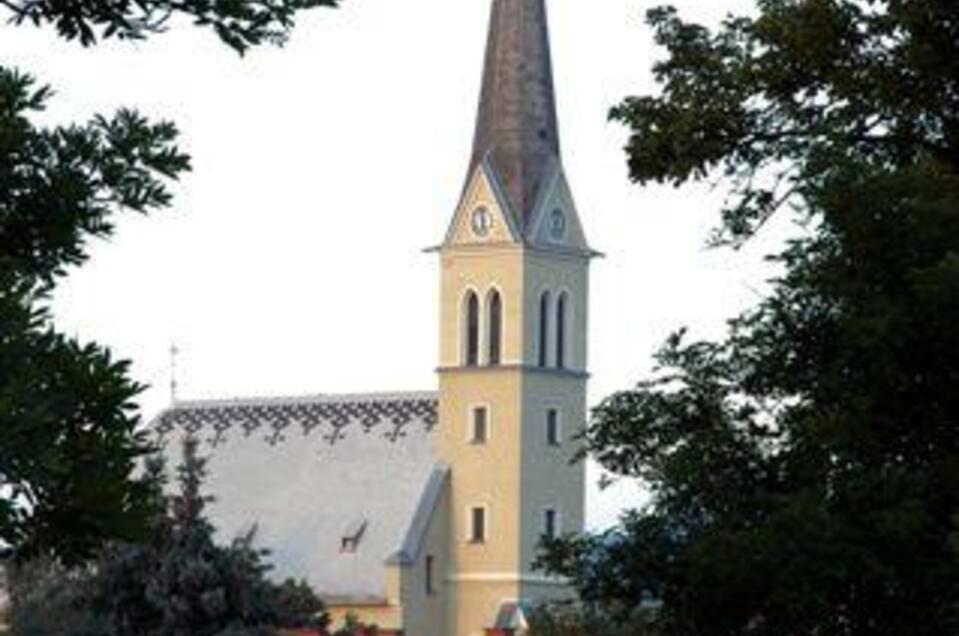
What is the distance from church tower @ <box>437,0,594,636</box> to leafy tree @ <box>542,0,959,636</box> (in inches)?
3490

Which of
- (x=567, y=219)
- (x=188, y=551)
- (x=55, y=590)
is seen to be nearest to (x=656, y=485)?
(x=188, y=551)

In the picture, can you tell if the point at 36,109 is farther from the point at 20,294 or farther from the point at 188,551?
the point at 188,551

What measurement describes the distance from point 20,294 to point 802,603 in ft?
36.5

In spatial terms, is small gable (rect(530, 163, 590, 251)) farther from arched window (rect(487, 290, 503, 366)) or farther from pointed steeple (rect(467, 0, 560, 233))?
arched window (rect(487, 290, 503, 366))

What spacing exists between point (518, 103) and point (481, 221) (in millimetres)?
5545

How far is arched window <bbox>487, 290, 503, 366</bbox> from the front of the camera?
112562 millimetres

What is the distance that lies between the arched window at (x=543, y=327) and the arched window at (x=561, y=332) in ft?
1.53

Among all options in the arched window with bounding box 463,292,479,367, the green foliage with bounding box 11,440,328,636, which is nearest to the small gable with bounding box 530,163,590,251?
the arched window with bounding box 463,292,479,367

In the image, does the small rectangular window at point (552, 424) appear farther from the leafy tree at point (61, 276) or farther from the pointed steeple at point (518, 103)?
the leafy tree at point (61, 276)

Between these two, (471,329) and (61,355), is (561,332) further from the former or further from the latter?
(61,355)

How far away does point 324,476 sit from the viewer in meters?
112

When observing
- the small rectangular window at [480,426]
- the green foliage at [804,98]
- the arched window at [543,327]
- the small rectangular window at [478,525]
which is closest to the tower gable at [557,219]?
the arched window at [543,327]

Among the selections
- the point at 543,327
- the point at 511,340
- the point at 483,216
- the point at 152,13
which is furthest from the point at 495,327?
the point at 152,13

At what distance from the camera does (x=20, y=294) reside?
224 inches
